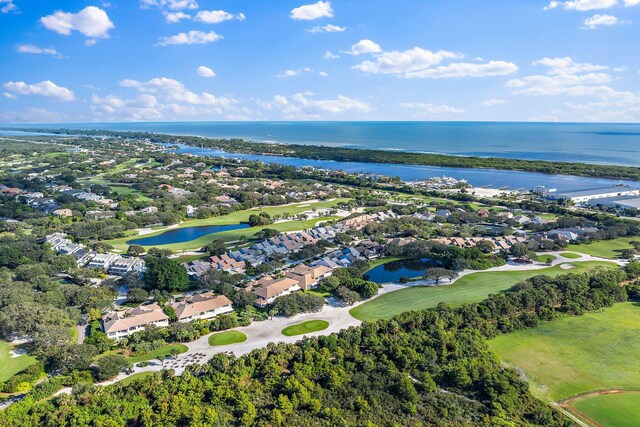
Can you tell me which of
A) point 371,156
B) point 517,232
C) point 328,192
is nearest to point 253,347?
point 517,232

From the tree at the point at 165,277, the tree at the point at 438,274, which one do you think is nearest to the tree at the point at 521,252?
the tree at the point at 438,274

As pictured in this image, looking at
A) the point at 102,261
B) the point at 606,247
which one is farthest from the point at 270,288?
the point at 606,247

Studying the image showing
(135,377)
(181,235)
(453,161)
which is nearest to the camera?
(135,377)

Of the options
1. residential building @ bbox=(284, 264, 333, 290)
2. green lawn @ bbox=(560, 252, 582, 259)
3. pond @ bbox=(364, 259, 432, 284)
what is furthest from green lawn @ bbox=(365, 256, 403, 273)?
green lawn @ bbox=(560, 252, 582, 259)

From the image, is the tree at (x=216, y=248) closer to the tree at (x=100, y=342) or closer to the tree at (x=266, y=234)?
the tree at (x=266, y=234)

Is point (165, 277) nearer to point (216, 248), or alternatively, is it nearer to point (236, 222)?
point (216, 248)

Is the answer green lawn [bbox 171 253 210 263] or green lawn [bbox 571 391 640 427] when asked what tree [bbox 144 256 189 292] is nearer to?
green lawn [bbox 171 253 210 263]
